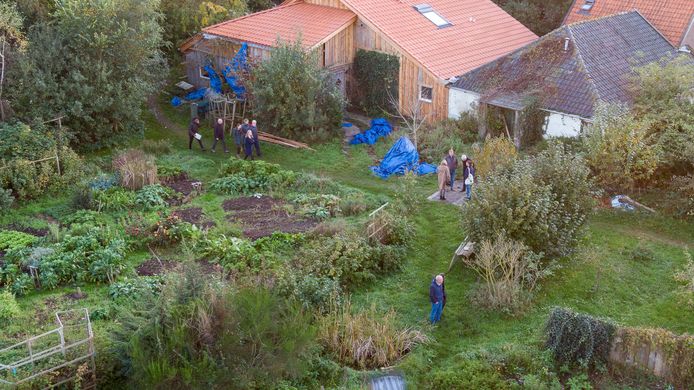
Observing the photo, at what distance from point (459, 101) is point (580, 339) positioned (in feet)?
44.3

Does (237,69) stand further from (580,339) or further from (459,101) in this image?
(580,339)

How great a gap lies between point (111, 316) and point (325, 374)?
14.8 ft

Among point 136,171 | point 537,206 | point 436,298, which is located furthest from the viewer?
point 136,171

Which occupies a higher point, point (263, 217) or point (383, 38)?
point (383, 38)

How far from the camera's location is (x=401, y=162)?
76.3 ft

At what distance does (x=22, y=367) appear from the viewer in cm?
1312

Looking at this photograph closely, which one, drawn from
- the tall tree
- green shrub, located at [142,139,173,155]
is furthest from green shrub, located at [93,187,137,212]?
green shrub, located at [142,139,173,155]

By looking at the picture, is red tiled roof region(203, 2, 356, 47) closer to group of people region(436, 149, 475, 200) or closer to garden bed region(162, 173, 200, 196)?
garden bed region(162, 173, 200, 196)

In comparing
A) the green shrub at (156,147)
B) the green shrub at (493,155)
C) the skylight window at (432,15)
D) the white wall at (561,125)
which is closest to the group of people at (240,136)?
the green shrub at (156,147)

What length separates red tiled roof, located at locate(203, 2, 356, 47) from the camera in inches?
1092

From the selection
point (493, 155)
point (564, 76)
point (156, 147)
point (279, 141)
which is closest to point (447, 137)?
point (564, 76)

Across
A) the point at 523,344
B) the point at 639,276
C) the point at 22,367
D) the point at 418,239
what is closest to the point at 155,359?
the point at 22,367

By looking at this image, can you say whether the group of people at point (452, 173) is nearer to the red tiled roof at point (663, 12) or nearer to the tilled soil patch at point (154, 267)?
the tilled soil patch at point (154, 267)

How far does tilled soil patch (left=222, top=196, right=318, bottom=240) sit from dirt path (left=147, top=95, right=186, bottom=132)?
26.0 feet
